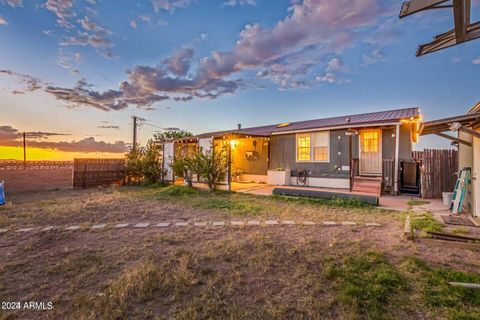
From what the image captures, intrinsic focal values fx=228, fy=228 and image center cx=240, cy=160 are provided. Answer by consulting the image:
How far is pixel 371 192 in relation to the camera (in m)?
9.50

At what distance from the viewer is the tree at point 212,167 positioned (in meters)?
11.2

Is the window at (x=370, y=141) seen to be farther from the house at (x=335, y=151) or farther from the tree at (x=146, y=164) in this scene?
the tree at (x=146, y=164)

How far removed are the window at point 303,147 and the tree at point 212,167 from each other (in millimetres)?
4190

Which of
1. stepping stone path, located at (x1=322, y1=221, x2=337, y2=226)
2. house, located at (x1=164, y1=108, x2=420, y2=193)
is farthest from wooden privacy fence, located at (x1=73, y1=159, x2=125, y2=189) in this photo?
stepping stone path, located at (x1=322, y1=221, x2=337, y2=226)

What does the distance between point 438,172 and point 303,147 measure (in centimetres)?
569

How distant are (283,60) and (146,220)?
10.8 metres

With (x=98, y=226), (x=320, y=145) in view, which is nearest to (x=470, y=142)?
(x=320, y=145)

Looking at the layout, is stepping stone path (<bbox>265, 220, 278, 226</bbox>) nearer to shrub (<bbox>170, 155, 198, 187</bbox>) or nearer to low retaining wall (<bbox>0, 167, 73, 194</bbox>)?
shrub (<bbox>170, 155, 198, 187</bbox>)

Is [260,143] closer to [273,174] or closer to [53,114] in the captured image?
[273,174]

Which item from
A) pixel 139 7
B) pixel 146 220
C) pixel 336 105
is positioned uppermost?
pixel 139 7

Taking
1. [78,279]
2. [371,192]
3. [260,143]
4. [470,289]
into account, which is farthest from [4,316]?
[260,143]

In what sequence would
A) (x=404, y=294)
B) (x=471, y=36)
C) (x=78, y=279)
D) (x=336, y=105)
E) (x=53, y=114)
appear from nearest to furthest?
1. (x=471, y=36)
2. (x=404, y=294)
3. (x=78, y=279)
4. (x=53, y=114)
5. (x=336, y=105)

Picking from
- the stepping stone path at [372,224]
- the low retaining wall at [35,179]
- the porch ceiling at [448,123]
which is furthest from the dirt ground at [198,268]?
the low retaining wall at [35,179]

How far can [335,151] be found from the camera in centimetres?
1123
